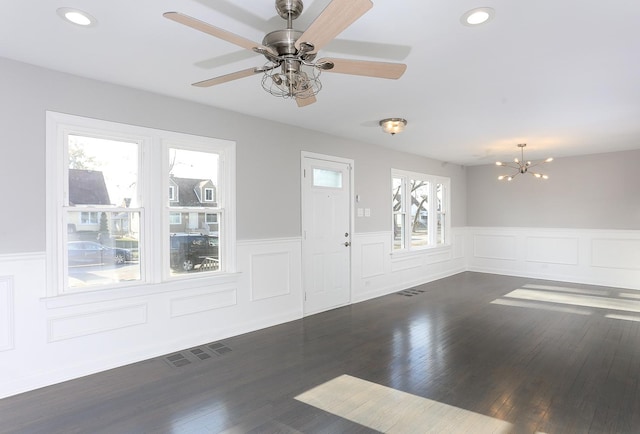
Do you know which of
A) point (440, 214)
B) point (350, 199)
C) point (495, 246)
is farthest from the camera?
point (495, 246)

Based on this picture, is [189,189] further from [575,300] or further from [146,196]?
[575,300]

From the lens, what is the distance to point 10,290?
9.12 feet

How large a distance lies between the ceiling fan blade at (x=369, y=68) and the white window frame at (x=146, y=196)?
87.5 inches

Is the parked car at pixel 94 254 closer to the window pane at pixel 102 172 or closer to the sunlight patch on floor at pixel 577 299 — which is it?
the window pane at pixel 102 172

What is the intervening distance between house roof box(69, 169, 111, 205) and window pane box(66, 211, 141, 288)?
0.37 ft

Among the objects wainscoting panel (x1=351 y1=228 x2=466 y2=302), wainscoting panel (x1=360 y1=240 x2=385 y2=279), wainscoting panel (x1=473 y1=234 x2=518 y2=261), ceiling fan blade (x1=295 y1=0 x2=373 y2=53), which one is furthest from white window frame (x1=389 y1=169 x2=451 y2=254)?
ceiling fan blade (x1=295 y1=0 x2=373 y2=53)

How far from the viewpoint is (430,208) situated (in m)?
7.70

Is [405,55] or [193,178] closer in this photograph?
[405,55]

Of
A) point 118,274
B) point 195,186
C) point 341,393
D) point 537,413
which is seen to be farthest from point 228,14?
point 537,413

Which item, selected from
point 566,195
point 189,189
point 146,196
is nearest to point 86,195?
point 146,196

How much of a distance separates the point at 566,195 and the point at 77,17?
27.1ft

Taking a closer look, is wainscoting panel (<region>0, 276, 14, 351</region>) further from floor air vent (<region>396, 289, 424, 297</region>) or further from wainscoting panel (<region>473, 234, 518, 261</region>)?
wainscoting panel (<region>473, 234, 518, 261</region>)

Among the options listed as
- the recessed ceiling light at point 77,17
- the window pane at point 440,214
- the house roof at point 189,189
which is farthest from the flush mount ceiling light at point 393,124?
the window pane at point 440,214

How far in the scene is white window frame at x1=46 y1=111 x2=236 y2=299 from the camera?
297 centimetres
